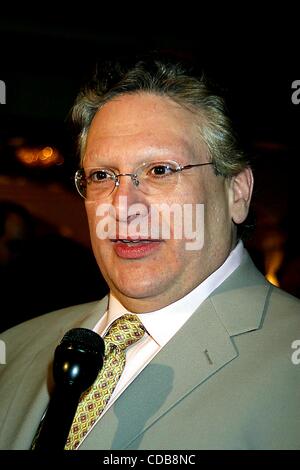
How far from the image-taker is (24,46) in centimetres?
427

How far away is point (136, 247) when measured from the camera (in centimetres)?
141

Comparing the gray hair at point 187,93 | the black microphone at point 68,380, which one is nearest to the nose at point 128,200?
the gray hair at point 187,93

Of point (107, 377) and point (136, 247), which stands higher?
point (136, 247)

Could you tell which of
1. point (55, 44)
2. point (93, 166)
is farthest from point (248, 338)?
point (55, 44)

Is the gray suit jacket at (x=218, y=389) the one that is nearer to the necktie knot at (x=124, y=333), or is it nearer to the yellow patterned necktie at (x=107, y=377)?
the yellow patterned necktie at (x=107, y=377)

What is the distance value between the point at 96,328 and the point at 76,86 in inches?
136

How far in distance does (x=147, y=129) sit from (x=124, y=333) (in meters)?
0.58

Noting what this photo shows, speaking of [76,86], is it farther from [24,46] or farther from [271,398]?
[271,398]

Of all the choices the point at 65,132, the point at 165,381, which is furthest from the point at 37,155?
the point at 165,381

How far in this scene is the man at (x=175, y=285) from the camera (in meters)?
1.21

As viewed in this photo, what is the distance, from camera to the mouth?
1.40 meters

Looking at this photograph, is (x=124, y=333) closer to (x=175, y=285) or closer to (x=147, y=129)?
(x=175, y=285)

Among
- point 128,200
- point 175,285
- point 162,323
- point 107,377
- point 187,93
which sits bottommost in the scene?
point 107,377

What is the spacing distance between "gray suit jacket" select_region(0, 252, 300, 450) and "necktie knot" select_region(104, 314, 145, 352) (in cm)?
15
